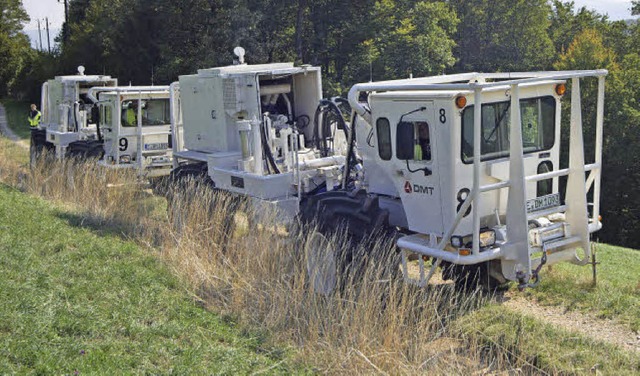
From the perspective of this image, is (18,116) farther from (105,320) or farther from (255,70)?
(105,320)

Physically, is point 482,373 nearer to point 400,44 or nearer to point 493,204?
point 493,204

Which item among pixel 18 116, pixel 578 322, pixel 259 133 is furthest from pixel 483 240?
pixel 18 116

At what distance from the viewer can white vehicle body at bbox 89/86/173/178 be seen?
17.2 metres

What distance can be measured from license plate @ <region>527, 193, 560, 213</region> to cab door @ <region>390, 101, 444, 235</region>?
1004 mm

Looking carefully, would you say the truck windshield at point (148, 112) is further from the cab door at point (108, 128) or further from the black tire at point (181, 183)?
the black tire at point (181, 183)

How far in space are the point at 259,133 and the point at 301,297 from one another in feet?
13.8

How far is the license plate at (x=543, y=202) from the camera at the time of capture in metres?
8.35

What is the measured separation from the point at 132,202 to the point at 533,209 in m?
9.25

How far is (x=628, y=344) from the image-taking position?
801 centimetres

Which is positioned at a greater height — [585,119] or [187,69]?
[187,69]

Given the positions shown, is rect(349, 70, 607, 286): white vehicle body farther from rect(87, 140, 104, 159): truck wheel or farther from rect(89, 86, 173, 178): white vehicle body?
rect(87, 140, 104, 159): truck wheel

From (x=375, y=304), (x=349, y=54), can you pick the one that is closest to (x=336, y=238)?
(x=375, y=304)

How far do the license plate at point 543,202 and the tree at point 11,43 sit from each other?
6172 centimetres

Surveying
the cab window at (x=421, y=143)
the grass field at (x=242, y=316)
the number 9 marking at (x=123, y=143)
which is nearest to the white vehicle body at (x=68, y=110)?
the number 9 marking at (x=123, y=143)
